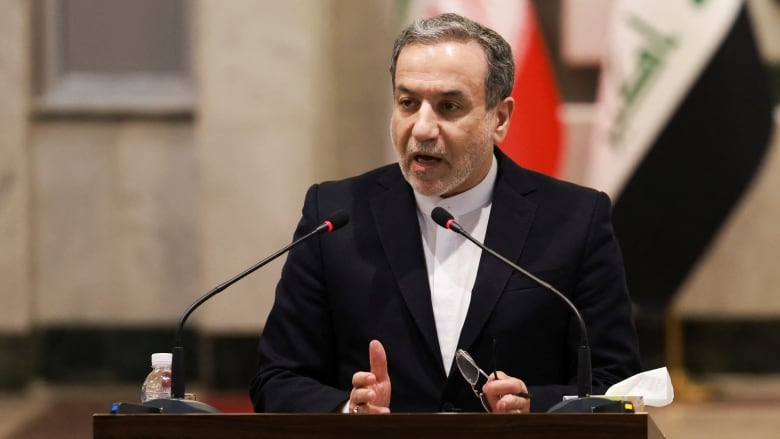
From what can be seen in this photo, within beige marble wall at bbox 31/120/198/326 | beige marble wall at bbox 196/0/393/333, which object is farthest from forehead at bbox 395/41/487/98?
beige marble wall at bbox 31/120/198/326

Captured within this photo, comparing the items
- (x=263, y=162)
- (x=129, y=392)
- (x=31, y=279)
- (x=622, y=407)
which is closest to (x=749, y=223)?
(x=263, y=162)

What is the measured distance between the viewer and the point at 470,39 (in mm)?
3441

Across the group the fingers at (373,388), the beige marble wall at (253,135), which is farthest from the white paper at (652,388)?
the beige marble wall at (253,135)

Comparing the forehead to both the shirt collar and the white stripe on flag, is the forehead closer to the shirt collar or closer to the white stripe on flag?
the shirt collar

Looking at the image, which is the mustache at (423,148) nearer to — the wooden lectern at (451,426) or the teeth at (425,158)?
the teeth at (425,158)

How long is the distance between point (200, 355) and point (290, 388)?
463cm

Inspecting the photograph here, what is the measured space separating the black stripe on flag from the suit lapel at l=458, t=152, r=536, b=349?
12.2 feet

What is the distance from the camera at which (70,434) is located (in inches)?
251

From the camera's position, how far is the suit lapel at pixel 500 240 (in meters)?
3.37

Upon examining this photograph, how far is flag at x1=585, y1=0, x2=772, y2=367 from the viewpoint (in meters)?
7.18

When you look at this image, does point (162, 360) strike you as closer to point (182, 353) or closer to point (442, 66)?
point (182, 353)

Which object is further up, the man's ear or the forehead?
the forehead

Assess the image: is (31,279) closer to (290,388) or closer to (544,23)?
(544,23)

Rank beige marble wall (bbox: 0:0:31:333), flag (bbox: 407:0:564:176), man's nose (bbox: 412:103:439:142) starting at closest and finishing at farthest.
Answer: man's nose (bbox: 412:103:439:142)
flag (bbox: 407:0:564:176)
beige marble wall (bbox: 0:0:31:333)
